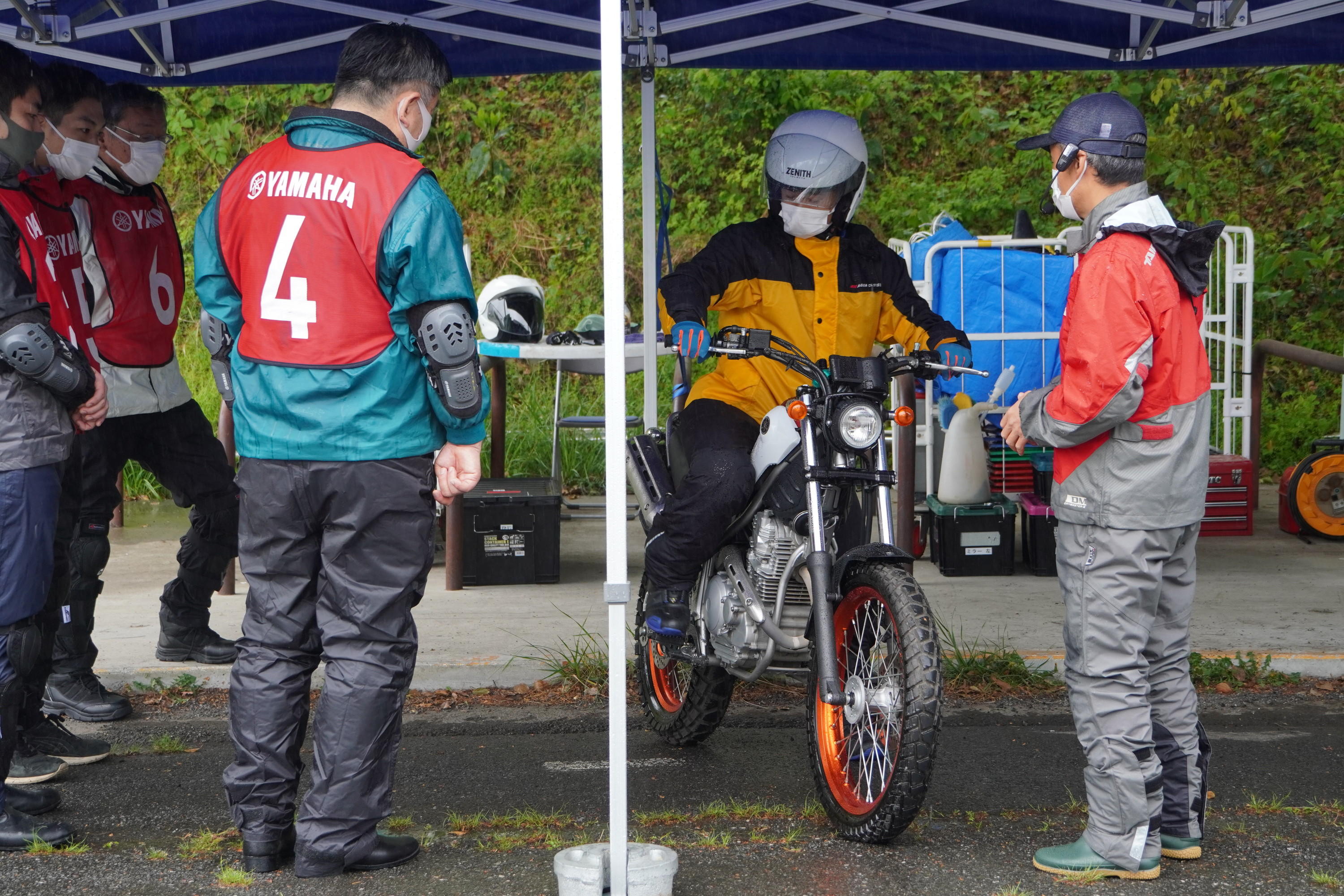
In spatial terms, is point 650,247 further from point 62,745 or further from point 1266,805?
point 1266,805

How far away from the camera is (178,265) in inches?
213

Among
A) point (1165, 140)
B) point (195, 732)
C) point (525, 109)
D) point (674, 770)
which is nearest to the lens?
point (674, 770)

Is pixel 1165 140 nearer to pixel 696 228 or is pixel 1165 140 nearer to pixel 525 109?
pixel 696 228

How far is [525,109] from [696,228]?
286 cm

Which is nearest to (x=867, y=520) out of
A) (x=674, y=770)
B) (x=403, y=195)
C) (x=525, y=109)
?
(x=674, y=770)

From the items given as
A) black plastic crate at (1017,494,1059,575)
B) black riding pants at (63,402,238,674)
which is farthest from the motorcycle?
black plastic crate at (1017,494,1059,575)

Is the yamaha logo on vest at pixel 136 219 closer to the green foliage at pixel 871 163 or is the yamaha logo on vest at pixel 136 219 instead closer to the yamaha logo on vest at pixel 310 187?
the yamaha logo on vest at pixel 310 187

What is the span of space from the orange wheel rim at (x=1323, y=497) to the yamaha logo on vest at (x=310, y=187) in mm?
6200

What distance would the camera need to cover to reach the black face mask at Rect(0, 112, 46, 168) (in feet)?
12.9

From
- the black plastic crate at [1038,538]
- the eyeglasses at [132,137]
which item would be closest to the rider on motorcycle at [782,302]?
the eyeglasses at [132,137]

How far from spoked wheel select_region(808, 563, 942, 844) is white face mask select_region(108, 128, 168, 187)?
295 centimetres

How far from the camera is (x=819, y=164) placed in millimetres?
4434

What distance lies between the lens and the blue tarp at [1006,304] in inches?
313

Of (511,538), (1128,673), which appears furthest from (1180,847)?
(511,538)
